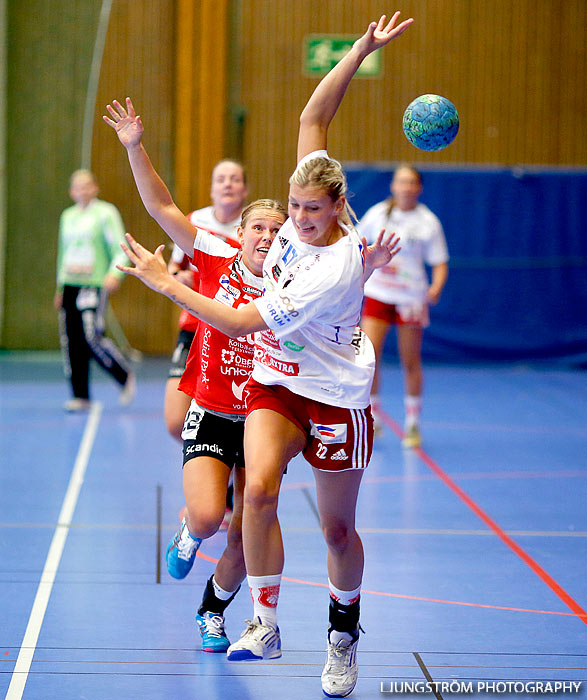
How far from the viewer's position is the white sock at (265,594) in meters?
3.07

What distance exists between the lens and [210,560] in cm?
454

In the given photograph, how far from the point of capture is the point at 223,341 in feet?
11.6

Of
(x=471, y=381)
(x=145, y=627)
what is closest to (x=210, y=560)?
(x=145, y=627)

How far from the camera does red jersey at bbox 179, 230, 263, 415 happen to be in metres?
3.49

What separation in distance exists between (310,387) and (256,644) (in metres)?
0.79

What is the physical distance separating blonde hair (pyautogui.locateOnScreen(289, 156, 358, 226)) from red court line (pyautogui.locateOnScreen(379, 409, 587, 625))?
1946 mm

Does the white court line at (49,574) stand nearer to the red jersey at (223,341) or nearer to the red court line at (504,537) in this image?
the red jersey at (223,341)

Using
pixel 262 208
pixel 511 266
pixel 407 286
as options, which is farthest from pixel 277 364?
pixel 511 266

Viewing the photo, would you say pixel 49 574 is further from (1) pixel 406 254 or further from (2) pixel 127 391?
(2) pixel 127 391

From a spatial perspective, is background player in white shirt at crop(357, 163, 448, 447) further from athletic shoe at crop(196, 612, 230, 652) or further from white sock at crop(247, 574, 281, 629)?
white sock at crop(247, 574, 281, 629)

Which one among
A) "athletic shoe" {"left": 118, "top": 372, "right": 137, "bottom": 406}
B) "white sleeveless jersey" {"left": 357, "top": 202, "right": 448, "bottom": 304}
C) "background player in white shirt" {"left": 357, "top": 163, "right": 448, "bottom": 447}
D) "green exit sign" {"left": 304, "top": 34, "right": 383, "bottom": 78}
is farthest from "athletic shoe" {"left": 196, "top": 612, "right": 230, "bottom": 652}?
"green exit sign" {"left": 304, "top": 34, "right": 383, "bottom": 78}

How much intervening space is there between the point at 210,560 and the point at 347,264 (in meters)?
2.03

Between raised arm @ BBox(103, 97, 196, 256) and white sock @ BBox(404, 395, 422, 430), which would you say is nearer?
raised arm @ BBox(103, 97, 196, 256)

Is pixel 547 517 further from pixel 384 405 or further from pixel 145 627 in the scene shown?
pixel 384 405
